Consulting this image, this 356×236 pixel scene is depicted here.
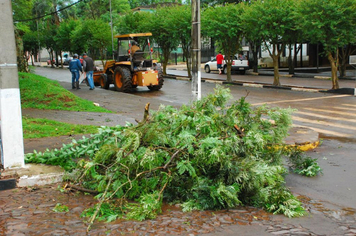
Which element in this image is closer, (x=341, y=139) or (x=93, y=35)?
(x=341, y=139)

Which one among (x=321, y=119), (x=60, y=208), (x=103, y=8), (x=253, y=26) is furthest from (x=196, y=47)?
(x=103, y=8)

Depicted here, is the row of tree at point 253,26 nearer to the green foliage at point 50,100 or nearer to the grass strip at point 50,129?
the green foliage at point 50,100

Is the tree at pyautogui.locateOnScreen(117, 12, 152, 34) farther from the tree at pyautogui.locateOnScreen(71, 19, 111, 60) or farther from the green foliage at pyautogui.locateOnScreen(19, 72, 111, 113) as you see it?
the green foliage at pyautogui.locateOnScreen(19, 72, 111, 113)

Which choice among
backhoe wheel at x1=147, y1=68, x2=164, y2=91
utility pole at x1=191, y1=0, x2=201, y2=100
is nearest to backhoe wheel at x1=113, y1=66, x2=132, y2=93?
backhoe wheel at x1=147, y1=68, x2=164, y2=91

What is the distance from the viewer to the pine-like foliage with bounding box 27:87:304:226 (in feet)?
17.8

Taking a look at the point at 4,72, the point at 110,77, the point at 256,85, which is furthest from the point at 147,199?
the point at 256,85

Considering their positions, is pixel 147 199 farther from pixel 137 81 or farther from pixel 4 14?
pixel 137 81

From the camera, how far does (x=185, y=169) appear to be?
560 cm

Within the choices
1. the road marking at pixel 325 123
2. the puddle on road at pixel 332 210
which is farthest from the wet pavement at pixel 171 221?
the road marking at pixel 325 123

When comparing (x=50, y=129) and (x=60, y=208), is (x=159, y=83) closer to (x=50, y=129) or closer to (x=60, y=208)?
(x=50, y=129)

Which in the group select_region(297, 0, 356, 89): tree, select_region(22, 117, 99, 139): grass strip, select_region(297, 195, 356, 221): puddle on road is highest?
select_region(297, 0, 356, 89): tree

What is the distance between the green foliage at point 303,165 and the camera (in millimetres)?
7291

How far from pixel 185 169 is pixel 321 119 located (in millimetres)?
8800

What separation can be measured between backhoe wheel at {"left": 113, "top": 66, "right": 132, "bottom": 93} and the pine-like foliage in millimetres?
14140
